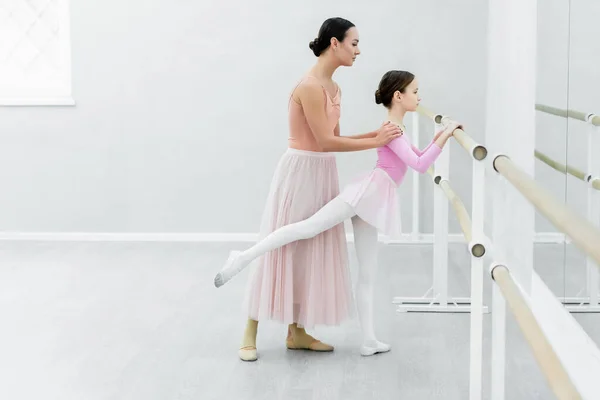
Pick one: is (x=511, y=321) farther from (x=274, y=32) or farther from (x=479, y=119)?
(x=274, y=32)

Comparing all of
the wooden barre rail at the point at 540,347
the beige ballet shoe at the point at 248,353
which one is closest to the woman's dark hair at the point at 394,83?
the beige ballet shoe at the point at 248,353

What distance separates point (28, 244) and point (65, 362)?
2.53 meters

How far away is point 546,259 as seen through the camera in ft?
10.8

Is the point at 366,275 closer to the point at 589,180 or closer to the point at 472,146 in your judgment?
the point at 589,180

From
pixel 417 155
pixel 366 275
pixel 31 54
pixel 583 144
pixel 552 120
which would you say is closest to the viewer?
pixel 583 144

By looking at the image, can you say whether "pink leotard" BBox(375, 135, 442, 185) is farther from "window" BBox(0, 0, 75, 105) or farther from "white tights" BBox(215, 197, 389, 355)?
"window" BBox(0, 0, 75, 105)

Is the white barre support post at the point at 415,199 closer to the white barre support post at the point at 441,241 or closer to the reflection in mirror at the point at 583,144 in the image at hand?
the white barre support post at the point at 441,241

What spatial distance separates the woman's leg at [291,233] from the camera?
11.2ft


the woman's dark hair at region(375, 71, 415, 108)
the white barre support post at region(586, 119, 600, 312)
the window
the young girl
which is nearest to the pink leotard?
the young girl

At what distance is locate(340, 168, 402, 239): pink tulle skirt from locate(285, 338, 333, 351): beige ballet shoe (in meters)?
0.50

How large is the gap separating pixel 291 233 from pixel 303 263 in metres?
0.19

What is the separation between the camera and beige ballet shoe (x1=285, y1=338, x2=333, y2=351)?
3.68m

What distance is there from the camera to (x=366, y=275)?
11.8 feet

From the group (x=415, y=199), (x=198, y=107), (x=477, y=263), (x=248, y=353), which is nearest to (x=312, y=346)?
(x=248, y=353)
